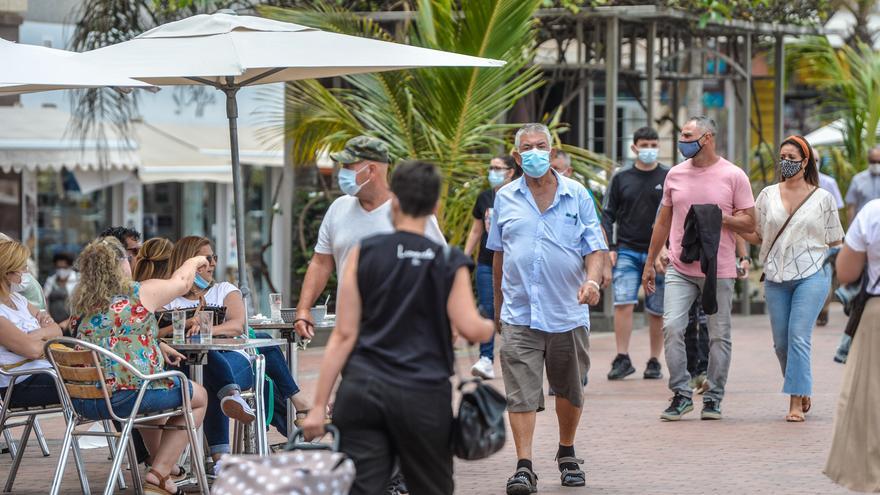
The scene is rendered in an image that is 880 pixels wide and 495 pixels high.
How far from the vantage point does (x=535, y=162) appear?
789cm

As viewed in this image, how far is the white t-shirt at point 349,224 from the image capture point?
7.25 metres

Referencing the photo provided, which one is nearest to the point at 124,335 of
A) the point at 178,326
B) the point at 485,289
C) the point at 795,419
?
the point at 178,326

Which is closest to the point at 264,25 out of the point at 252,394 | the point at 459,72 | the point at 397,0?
the point at 252,394

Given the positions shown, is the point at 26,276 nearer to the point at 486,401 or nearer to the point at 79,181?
the point at 486,401

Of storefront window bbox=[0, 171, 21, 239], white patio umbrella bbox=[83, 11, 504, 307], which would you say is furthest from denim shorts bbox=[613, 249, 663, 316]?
storefront window bbox=[0, 171, 21, 239]

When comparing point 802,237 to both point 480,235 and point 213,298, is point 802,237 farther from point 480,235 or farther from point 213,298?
point 213,298

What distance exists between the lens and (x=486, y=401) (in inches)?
221

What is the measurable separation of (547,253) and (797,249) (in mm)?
2761

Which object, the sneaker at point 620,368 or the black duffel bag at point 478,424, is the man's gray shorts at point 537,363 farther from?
the sneaker at point 620,368

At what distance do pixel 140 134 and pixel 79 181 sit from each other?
77.1 inches

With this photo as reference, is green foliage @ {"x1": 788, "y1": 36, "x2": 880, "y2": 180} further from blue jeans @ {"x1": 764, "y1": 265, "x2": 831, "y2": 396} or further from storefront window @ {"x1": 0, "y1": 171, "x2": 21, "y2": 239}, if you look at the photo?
storefront window @ {"x1": 0, "y1": 171, "x2": 21, "y2": 239}

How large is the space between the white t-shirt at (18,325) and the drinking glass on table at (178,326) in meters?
0.82

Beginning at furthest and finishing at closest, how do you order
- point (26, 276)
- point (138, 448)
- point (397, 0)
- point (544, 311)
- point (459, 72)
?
point (397, 0)
point (459, 72)
point (26, 276)
point (138, 448)
point (544, 311)

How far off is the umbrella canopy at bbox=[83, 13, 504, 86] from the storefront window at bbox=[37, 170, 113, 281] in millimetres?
11466
